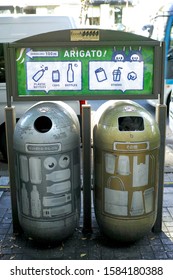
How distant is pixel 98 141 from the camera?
131 inches

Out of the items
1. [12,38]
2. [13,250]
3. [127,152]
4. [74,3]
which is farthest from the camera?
[74,3]

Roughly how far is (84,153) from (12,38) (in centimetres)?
307

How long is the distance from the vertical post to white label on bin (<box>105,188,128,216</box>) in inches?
12.6

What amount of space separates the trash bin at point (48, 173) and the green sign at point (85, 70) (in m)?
0.25

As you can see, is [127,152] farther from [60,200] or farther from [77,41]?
[77,41]

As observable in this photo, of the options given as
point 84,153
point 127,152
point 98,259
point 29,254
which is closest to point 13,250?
point 29,254

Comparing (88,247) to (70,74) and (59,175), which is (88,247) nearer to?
(59,175)

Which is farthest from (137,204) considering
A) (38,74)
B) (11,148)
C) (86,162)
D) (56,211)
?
(38,74)

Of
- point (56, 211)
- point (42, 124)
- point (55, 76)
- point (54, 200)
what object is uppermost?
point (55, 76)

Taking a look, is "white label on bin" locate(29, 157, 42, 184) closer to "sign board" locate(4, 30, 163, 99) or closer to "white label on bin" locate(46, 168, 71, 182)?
"white label on bin" locate(46, 168, 71, 182)

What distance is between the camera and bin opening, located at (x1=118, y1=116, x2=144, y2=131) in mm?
3389

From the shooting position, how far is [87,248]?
3.45m

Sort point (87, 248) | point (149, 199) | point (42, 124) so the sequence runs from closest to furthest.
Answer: point (149, 199) → point (87, 248) → point (42, 124)

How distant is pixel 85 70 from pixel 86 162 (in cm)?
92
